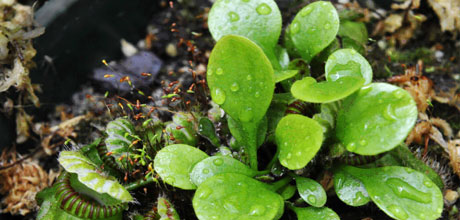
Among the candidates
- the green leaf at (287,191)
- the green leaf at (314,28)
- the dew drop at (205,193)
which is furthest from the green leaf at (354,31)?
the dew drop at (205,193)

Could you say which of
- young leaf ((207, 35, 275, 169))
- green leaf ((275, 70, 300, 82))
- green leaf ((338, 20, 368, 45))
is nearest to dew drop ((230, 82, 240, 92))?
young leaf ((207, 35, 275, 169))

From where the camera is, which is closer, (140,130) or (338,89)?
(338,89)

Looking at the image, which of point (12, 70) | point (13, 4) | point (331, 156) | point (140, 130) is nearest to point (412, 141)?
point (331, 156)

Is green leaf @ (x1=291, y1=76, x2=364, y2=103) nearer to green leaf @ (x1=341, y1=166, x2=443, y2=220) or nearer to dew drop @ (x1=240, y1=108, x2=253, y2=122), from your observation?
dew drop @ (x1=240, y1=108, x2=253, y2=122)

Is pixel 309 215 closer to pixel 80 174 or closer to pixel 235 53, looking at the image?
pixel 235 53

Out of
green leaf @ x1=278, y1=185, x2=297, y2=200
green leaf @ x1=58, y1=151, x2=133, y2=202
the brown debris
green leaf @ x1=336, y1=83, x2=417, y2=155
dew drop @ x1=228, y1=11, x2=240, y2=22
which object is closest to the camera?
green leaf @ x1=336, y1=83, x2=417, y2=155
